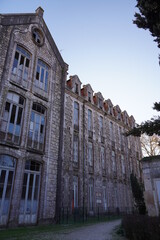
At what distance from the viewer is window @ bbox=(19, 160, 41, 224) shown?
11.5m

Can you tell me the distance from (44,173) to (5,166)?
2952 mm

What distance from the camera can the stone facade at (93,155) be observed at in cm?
1744

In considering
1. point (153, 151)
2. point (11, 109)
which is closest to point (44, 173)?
point (11, 109)

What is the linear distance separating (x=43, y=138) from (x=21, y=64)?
20.2 ft

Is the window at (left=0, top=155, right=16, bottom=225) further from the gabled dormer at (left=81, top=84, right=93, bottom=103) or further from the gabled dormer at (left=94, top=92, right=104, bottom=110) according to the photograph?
the gabled dormer at (left=94, top=92, right=104, bottom=110)

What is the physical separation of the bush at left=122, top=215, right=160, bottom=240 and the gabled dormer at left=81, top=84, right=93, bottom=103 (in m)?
17.1

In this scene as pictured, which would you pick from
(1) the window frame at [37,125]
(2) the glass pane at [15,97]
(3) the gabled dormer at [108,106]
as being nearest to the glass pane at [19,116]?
(2) the glass pane at [15,97]

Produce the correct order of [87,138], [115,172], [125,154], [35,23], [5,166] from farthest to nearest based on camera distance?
[125,154]
[115,172]
[87,138]
[35,23]
[5,166]

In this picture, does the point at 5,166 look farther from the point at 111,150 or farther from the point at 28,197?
the point at 111,150

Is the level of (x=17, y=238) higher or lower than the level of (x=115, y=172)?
lower

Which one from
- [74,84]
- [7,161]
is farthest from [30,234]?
[74,84]

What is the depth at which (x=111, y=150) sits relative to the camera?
24.4 metres

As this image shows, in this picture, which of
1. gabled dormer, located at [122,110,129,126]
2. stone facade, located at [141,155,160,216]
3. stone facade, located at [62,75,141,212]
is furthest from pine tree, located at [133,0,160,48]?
gabled dormer, located at [122,110,129,126]

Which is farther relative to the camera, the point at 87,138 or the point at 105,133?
the point at 105,133
